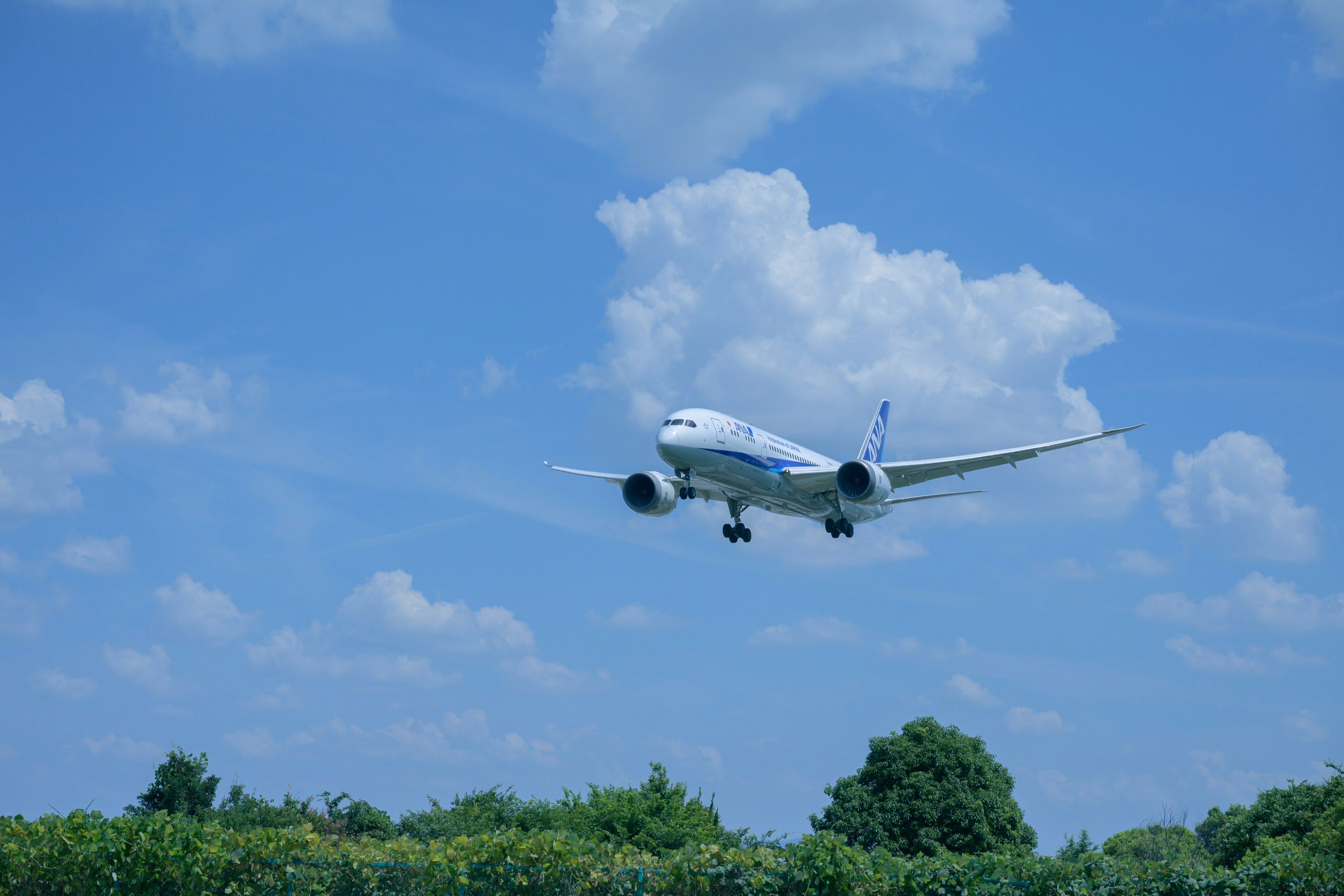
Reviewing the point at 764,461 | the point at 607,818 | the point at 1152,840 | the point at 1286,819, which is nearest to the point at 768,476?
the point at 764,461

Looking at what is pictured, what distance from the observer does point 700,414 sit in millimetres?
34531

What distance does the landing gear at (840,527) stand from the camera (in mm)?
42062

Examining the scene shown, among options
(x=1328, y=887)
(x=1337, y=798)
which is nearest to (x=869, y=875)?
(x=1328, y=887)

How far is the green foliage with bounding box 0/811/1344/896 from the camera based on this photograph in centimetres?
1486

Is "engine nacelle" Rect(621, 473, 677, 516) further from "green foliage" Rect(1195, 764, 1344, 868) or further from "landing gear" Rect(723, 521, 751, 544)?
"green foliage" Rect(1195, 764, 1344, 868)

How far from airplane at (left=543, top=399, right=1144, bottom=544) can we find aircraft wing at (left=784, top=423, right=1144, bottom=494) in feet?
0.12

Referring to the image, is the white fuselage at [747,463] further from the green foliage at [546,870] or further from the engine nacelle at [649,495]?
the green foliage at [546,870]

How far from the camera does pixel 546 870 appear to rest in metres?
15.0

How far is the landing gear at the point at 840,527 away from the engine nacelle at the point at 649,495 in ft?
23.5

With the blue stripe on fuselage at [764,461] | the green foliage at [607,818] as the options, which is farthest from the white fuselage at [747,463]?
the green foliage at [607,818]

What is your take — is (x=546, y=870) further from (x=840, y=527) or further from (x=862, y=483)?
(x=840, y=527)

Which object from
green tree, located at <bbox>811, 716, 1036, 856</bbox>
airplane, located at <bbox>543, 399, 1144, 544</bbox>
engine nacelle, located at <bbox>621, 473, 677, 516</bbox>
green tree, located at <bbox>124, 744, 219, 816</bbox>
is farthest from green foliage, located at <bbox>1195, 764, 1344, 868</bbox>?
green tree, located at <bbox>124, 744, 219, 816</bbox>

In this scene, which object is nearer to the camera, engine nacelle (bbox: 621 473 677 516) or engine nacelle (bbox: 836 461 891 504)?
engine nacelle (bbox: 836 461 891 504)

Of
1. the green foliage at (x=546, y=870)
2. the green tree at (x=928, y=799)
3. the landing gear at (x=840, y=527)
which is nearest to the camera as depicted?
the green foliage at (x=546, y=870)
